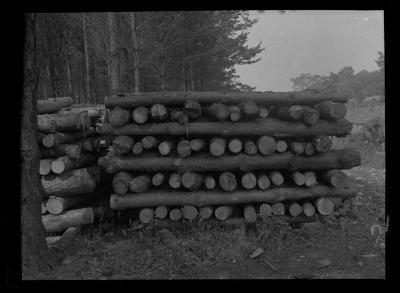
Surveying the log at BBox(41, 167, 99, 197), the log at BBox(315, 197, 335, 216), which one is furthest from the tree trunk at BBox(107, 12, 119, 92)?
the log at BBox(315, 197, 335, 216)

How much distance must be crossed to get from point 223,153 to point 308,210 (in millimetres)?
1711

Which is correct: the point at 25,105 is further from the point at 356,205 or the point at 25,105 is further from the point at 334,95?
the point at 356,205

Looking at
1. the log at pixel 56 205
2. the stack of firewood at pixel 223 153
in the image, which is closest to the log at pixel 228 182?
the stack of firewood at pixel 223 153

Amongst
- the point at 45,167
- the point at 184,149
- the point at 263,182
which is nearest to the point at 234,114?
the point at 184,149

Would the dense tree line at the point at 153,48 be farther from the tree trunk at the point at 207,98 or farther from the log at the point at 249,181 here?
the log at the point at 249,181

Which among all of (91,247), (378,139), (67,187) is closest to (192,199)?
(91,247)

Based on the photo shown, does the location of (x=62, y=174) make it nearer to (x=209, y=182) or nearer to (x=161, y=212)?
(x=161, y=212)

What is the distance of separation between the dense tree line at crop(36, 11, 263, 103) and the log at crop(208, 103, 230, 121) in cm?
423

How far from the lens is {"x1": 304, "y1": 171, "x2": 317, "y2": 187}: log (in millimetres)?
5980

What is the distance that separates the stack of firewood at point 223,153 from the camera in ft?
19.1

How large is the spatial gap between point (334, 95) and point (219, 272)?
3.45 m

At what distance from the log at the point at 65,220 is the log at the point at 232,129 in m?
1.45

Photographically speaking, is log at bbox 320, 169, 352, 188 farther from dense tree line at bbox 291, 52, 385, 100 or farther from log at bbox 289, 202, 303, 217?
dense tree line at bbox 291, 52, 385, 100
